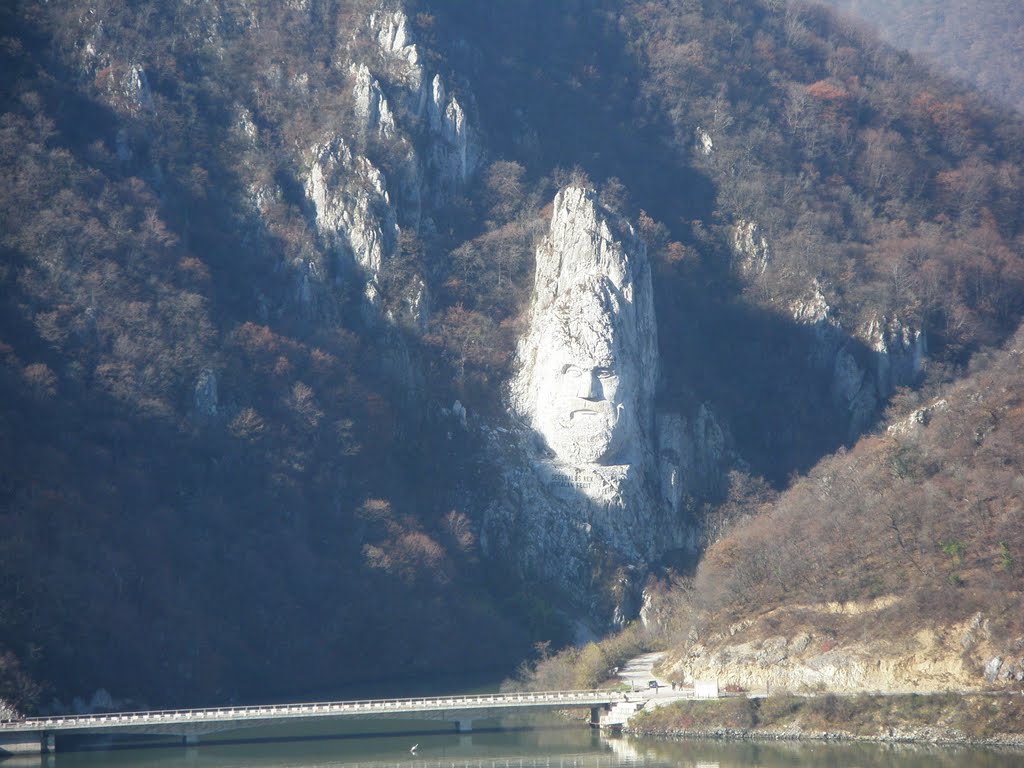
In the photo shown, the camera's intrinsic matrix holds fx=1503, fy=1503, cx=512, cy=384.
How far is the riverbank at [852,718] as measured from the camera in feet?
199

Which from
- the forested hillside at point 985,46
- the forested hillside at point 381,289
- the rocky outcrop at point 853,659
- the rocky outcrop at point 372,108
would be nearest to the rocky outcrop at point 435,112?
the forested hillside at point 381,289

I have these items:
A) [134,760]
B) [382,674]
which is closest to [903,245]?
[382,674]

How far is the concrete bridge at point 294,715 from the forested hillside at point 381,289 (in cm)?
299

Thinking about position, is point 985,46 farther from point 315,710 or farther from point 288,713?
point 288,713

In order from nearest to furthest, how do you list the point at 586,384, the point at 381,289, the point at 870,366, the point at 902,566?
1. the point at 902,566
2. the point at 586,384
3. the point at 381,289
4. the point at 870,366

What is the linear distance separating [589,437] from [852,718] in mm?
36953

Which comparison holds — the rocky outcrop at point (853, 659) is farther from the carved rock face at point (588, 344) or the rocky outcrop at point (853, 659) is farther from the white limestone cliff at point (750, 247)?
the white limestone cliff at point (750, 247)

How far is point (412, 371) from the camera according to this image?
103125 millimetres

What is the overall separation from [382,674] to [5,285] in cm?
3163

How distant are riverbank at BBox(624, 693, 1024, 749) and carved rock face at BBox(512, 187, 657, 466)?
107 feet

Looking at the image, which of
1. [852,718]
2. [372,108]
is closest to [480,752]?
[852,718]

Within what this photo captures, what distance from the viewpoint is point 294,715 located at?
6662 cm

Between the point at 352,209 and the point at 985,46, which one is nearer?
the point at 352,209

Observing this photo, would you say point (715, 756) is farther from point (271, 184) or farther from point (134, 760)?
point (271, 184)
